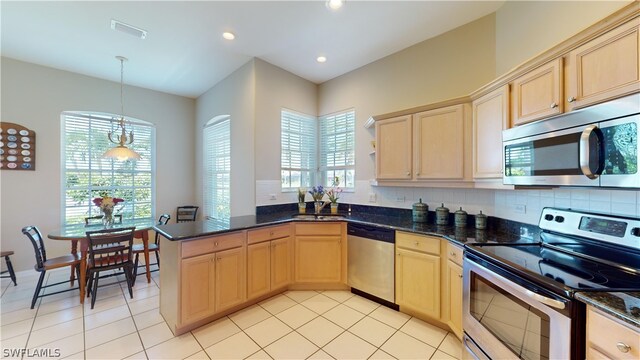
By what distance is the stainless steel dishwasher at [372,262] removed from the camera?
8.57 feet

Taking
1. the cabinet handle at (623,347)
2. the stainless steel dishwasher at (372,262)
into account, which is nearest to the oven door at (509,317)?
the cabinet handle at (623,347)

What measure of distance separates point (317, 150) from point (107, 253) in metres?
3.18

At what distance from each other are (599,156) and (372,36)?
2.45 m

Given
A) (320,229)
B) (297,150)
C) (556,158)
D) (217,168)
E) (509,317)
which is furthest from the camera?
(217,168)

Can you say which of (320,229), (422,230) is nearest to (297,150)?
(320,229)

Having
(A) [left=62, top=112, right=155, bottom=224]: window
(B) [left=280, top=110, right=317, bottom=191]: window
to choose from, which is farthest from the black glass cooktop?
(A) [left=62, top=112, right=155, bottom=224]: window

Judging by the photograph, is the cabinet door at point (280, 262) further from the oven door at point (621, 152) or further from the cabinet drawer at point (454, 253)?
the oven door at point (621, 152)

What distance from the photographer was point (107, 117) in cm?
429

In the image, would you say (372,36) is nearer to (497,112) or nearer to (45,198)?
(497,112)

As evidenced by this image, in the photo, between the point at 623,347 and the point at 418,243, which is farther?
the point at 418,243

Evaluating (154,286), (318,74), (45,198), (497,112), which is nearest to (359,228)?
(497,112)

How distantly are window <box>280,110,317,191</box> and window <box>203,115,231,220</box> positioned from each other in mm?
1043

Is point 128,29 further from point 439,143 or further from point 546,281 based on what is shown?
point 546,281

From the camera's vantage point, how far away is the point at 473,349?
1707mm
